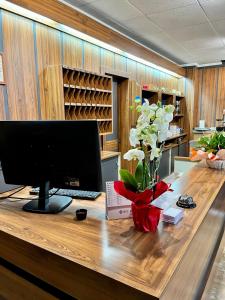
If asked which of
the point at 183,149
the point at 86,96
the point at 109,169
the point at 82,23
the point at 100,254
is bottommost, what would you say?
the point at 183,149

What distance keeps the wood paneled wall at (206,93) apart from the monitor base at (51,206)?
19.9 ft

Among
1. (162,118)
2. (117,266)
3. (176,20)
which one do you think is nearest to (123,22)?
(176,20)

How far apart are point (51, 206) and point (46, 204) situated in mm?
35

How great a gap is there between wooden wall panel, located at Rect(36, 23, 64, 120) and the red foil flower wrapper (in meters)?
1.88

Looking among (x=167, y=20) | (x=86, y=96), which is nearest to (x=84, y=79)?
(x=86, y=96)

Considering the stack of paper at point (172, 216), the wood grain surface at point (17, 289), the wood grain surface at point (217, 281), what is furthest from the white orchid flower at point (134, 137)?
the wood grain surface at point (217, 281)

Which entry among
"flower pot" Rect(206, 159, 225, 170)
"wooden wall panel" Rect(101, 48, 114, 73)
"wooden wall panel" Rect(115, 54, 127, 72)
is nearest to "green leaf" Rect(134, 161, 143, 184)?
"flower pot" Rect(206, 159, 225, 170)

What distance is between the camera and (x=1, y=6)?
223 cm

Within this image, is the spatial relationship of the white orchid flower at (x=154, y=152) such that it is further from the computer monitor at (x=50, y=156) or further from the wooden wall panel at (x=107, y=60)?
the wooden wall panel at (x=107, y=60)

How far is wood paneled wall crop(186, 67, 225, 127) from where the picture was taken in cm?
658

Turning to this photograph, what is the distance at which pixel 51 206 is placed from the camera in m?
1.36

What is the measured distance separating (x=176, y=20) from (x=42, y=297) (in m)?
3.74

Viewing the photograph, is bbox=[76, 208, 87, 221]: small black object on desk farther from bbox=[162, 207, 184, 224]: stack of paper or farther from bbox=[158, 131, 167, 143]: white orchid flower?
bbox=[158, 131, 167, 143]: white orchid flower

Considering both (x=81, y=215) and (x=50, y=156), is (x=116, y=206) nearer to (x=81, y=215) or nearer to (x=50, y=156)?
(x=81, y=215)
